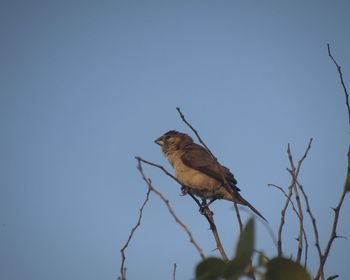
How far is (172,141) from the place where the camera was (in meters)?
8.70

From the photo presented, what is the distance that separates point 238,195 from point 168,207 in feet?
12.6

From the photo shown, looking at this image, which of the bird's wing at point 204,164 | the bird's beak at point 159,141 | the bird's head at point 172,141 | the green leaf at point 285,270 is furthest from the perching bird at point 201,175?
the green leaf at point 285,270

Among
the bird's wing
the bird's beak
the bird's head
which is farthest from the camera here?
the bird's beak

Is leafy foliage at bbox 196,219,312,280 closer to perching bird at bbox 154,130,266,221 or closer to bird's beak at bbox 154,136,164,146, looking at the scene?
perching bird at bbox 154,130,266,221

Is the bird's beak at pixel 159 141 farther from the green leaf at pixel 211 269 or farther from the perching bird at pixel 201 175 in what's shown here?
the green leaf at pixel 211 269

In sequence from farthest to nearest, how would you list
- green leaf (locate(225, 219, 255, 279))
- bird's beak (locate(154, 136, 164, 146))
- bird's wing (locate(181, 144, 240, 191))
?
bird's beak (locate(154, 136, 164, 146))
bird's wing (locate(181, 144, 240, 191))
green leaf (locate(225, 219, 255, 279))

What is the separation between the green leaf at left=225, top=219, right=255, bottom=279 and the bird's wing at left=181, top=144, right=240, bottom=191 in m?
5.80

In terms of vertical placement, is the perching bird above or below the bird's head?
below

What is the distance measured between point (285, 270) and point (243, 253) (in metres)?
0.15

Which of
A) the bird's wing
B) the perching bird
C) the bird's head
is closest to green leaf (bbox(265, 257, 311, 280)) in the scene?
the perching bird

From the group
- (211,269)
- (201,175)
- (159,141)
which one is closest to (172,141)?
(159,141)

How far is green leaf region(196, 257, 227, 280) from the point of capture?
3.15 ft

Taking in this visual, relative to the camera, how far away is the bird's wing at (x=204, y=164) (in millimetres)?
6988

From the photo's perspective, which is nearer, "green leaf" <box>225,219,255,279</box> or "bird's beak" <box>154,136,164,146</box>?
"green leaf" <box>225,219,255,279</box>
